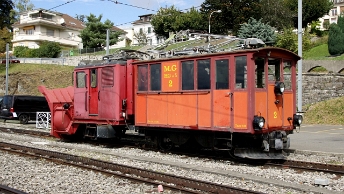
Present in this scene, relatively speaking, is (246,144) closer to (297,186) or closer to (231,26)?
(297,186)

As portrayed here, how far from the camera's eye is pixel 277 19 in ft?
152

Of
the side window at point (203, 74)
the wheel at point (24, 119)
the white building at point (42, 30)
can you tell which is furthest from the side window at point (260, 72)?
the white building at point (42, 30)

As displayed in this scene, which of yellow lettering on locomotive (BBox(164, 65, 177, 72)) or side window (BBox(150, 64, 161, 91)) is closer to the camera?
yellow lettering on locomotive (BBox(164, 65, 177, 72))

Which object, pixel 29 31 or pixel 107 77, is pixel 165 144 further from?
pixel 29 31

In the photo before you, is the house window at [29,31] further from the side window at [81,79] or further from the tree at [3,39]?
the side window at [81,79]

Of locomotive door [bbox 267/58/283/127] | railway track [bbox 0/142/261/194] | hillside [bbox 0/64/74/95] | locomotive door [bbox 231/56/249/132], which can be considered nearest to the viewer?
railway track [bbox 0/142/261/194]

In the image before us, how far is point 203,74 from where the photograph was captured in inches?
435

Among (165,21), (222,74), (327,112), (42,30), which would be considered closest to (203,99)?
(222,74)

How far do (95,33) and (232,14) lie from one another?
2052cm

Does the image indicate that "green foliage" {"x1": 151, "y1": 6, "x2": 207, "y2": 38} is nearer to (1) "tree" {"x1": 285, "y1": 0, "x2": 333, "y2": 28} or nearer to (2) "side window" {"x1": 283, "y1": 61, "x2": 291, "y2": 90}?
(1) "tree" {"x1": 285, "y1": 0, "x2": 333, "y2": 28}

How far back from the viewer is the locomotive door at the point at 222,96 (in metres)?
10.4

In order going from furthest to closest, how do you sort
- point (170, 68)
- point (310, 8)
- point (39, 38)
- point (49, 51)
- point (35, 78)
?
point (39, 38)
point (310, 8)
point (49, 51)
point (35, 78)
point (170, 68)

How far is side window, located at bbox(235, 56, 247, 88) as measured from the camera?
10175 millimetres

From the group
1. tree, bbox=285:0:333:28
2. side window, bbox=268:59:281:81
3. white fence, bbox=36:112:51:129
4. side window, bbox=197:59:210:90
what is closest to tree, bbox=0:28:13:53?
white fence, bbox=36:112:51:129
